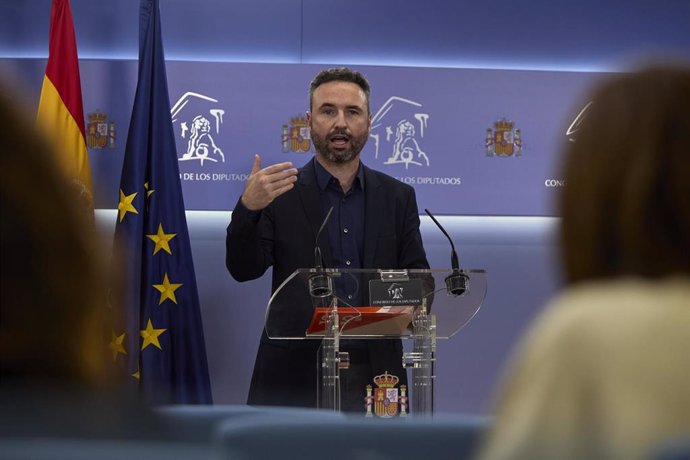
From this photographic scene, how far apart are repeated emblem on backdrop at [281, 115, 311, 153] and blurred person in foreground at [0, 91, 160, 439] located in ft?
17.2

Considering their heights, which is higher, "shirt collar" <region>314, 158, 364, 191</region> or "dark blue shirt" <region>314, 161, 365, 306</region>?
"shirt collar" <region>314, 158, 364, 191</region>

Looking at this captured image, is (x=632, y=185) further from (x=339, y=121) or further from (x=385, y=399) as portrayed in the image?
(x=339, y=121)

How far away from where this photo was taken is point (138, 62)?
5852 mm

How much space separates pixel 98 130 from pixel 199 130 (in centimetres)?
62

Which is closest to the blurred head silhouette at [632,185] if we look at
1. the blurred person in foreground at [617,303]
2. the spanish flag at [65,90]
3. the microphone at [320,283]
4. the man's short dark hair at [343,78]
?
the blurred person in foreground at [617,303]

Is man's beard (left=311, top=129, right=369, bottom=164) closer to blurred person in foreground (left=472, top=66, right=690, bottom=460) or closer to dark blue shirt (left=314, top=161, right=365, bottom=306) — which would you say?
dark blue shirt (left=314, top=161, right=365, bottom=306)

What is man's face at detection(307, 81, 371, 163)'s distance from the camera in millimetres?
4969

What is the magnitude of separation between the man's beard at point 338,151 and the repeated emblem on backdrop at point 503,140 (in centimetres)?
149

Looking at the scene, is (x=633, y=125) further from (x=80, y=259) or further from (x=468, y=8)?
(x=468, y=8)

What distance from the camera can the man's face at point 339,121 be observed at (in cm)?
497

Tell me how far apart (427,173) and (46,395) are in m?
5.46

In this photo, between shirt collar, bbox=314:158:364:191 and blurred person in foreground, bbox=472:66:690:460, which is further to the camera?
shirt collar, bbox=314:158:364:191

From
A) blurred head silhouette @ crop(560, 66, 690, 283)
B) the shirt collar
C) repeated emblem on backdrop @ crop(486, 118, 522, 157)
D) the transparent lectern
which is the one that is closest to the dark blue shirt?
the shirt collar

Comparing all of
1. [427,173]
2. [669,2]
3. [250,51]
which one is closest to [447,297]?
[427,173]
